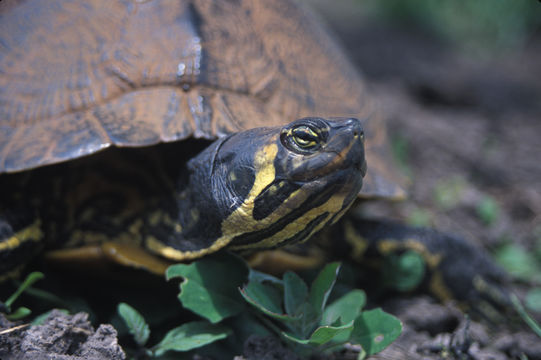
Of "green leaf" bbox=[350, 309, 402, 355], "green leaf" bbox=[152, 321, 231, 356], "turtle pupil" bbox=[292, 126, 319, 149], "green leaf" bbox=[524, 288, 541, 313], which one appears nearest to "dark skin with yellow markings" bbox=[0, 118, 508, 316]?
"turtle pupil" bbox=[292, 126, 319, 149]

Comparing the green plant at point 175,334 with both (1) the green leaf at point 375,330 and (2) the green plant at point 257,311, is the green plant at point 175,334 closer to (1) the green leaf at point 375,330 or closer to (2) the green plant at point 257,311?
(2) the green plant at point 257,311

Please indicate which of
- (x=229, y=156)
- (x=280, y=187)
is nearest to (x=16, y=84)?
(x=229, y=156)

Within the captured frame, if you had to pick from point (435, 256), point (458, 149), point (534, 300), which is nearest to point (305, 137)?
point (435, 256)

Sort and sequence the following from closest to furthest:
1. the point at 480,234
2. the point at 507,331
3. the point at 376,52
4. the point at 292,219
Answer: the point at 292,219, the point at 507,331, the point at 480,234, the point at 376,52

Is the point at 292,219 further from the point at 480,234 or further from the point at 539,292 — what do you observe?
the point at 480,234

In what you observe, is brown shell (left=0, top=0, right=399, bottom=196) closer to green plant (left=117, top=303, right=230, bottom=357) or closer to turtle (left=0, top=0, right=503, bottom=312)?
turtle (left=0, top=0, right=503, bottom=312)

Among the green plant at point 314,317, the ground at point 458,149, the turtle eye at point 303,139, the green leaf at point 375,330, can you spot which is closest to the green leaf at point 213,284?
the green plant at point 314,317

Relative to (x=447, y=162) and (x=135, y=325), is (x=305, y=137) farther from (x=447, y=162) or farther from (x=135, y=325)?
(x=447, y=162)
